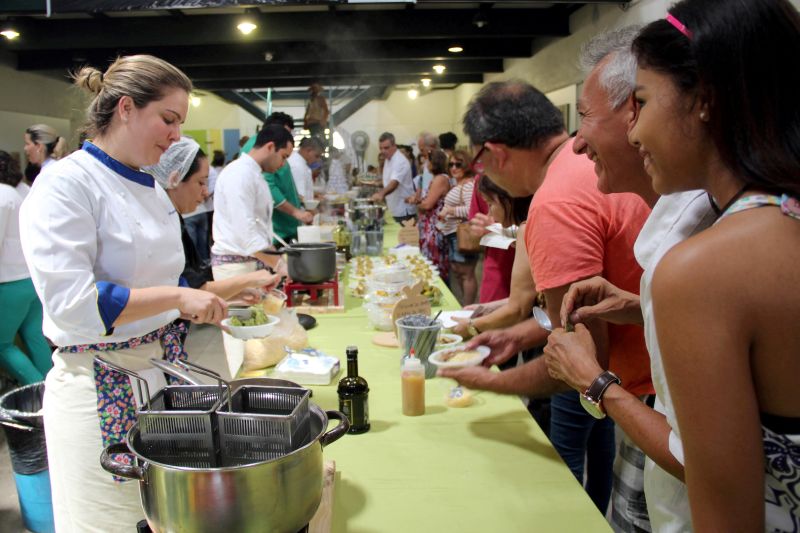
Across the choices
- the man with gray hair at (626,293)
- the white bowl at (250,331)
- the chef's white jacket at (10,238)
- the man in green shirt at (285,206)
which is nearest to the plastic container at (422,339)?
the white bowl at (250,331)

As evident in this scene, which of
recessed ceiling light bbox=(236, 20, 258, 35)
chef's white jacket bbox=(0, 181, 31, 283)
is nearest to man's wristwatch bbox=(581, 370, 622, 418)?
chef's white jacket bbox=(0, 181, 31, 283)

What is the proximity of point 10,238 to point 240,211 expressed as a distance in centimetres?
139

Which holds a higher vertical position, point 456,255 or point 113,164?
point 113,164

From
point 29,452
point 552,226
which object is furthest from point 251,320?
point 29,452

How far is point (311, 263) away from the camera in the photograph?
3111mm

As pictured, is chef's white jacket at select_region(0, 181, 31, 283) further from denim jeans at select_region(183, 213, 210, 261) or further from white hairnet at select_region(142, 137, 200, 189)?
denim jeans at select_region(183, 213, 210, 261)

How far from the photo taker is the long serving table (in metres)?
1.30

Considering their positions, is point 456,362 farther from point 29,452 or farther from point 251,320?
point 29,452

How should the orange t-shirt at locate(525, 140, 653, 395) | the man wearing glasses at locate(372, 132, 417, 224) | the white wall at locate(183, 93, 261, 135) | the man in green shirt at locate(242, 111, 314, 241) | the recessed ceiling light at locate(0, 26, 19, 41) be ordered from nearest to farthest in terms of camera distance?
the orange t-shirt at locate(525, 140, 653, 395)
the man in green shirt at locate(242, 111, 314, 241)
the recessed ceiling light at locate(0, 26, 19, 41)
the man wearing glasses at locate(372, 132, 417, 224)
the white wall at locate(183, 93, 261, 135)

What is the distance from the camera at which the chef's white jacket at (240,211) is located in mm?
3854

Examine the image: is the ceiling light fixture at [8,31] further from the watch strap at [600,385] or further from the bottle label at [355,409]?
the watch strap at [600,385]

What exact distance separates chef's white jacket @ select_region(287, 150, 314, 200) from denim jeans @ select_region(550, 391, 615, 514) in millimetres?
4990

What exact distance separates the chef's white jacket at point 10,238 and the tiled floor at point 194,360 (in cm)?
101

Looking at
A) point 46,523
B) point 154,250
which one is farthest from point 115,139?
point 46,523
